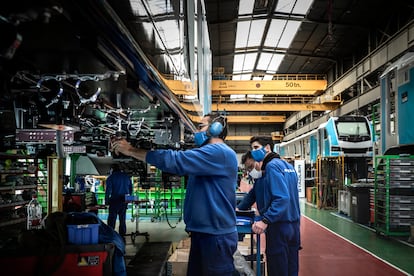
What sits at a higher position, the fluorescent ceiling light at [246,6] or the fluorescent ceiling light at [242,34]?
the fluorescent ceiling light at [246,6]

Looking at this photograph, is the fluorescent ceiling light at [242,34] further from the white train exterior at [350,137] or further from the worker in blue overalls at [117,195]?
the worker in blue overalls at [117,195]

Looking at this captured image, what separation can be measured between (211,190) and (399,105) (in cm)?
518

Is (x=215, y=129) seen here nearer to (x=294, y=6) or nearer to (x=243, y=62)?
(x=294, y=6)

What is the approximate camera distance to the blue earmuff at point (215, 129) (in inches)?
117

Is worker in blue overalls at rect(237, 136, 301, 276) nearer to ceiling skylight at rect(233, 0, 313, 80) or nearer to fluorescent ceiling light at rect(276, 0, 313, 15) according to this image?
ceiling skylight at rect(233, 0, 313, 80)

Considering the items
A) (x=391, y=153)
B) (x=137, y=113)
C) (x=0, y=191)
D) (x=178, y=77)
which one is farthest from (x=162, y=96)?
(x=391, y=153)

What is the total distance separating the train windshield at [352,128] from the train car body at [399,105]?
590 centimetres

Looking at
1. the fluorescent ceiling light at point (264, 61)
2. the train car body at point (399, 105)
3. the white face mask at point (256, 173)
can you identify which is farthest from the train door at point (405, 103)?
the fluorescent ceiling light at point (264, 61)

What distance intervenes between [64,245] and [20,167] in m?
6.92

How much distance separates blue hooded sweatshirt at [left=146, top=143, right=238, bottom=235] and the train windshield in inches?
477

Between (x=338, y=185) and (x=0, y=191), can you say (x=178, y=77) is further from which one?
(x=338, y=185)

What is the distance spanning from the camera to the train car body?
656cm

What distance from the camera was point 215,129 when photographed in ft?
9.78

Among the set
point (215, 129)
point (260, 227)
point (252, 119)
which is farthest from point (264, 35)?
point (215, 129)
